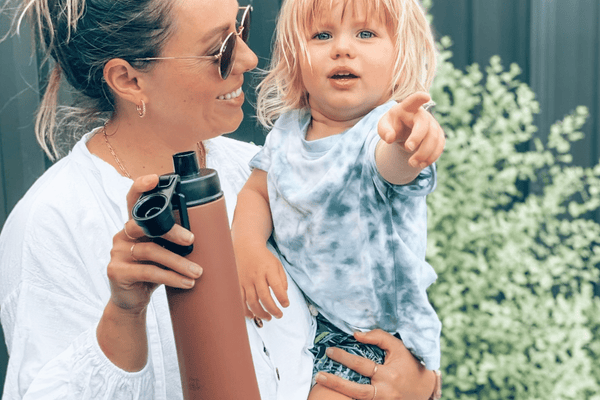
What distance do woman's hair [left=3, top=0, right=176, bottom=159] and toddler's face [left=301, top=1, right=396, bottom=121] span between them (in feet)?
1.19

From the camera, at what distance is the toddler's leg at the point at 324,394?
1.42 metres

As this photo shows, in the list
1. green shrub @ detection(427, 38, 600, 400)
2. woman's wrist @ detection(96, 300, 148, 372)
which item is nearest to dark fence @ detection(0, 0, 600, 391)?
green shrub @ detection(427, 38, 600, 400)

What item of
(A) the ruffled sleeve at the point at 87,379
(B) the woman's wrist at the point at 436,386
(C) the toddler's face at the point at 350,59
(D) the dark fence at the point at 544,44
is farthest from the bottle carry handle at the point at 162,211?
(D) the dark fence at the point at 544,44

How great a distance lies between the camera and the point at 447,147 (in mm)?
3232

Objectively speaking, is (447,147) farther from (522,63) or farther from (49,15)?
(49,15)

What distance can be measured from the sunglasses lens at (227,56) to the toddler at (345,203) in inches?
5.1

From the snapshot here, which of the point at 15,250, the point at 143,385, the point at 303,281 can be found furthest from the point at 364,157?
the point at 15,250

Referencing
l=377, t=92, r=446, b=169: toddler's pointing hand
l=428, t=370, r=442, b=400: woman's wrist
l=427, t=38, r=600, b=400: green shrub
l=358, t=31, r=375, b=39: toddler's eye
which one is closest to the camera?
l=377, t=92, r=446, b=169: toddler's pointing hand

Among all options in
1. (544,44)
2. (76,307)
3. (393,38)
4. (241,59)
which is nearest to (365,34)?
(393,38)

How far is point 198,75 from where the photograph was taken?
1.49 m

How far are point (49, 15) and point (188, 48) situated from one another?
35 cm

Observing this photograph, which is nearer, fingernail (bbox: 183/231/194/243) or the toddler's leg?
fingernail (bbox: 183/231/194/243)

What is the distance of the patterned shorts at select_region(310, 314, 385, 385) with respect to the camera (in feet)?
4.81

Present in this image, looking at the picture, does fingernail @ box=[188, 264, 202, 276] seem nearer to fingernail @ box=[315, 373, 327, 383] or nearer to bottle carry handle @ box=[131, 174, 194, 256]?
bottle carry handle @ box=[131, 174, 194, 256]
